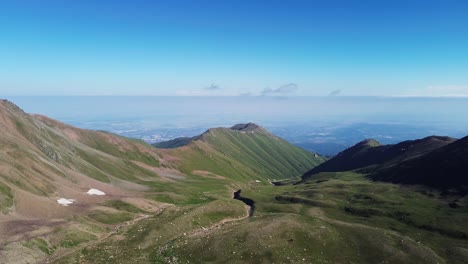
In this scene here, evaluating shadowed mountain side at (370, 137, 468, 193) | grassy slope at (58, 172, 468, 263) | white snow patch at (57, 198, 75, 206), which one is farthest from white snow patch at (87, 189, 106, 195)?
shadowed mountain side at (370, 137, 468, 193)

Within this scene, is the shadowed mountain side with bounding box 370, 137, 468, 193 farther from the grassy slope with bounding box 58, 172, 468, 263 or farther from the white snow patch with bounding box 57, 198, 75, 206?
the white snow patch with bounding box 57, 198, 75, 206

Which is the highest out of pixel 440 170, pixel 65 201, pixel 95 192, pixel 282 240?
pixel 282 240

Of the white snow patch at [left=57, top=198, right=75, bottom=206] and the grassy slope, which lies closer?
the grassy slope

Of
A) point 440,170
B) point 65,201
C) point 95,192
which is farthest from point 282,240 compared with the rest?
point 440,170

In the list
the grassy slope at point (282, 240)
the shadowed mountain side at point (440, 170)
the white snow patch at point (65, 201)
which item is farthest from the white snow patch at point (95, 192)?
the shadowed mountain side at point (440, 170)

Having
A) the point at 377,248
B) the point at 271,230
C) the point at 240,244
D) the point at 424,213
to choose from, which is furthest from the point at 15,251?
Result: the point at 424,213

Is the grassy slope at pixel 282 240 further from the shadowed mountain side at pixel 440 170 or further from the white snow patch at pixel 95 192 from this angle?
the shadowed mountain side at pixel 440 170

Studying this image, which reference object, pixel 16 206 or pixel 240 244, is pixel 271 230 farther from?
pixel 16 206

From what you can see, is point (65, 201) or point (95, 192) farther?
point (95, 192)

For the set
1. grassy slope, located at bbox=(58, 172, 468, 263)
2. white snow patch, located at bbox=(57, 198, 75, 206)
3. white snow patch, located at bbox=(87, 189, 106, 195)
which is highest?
grassy slope, located at bbox=(58, 172, 468, 263)

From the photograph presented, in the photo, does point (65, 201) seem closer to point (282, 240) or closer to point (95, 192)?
point (95, 192)

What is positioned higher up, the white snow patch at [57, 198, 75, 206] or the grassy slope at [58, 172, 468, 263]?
the grassy slope at [58, 172, 468, 263]
